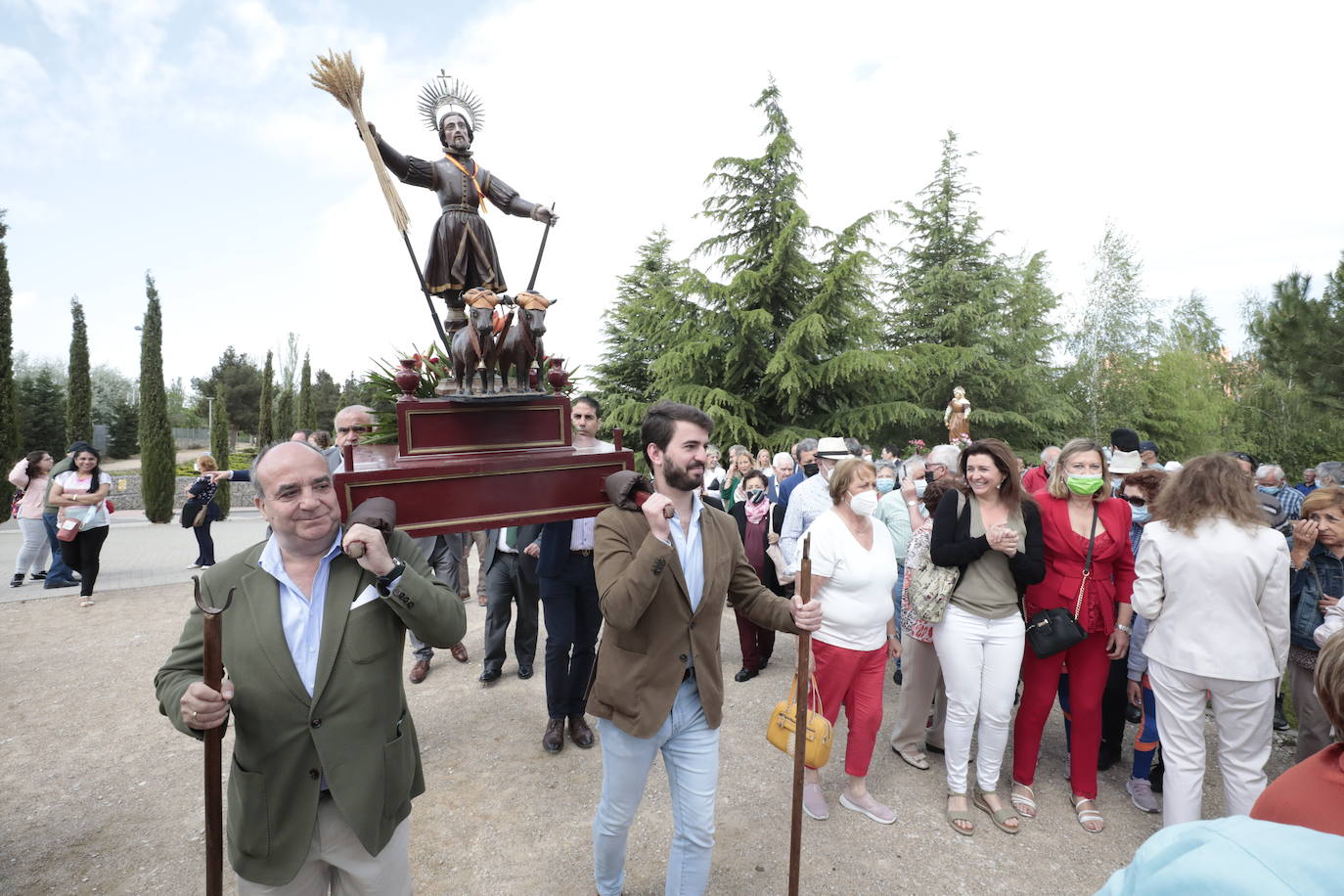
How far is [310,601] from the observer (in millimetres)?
2025

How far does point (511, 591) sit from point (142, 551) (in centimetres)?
1154

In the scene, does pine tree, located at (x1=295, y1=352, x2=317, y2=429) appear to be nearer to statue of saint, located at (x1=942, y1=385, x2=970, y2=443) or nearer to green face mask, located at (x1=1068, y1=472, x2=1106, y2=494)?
statue of saint, located at (x1=942, y1=385, x2=970, y2=443)

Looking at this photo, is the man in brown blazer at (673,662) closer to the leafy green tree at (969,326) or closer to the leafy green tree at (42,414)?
the leafy green tree at (969,326)

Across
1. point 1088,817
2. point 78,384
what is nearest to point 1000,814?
point 1088,817

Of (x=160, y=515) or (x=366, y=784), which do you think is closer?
(x=366, y=784)

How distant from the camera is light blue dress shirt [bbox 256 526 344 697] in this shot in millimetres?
1956

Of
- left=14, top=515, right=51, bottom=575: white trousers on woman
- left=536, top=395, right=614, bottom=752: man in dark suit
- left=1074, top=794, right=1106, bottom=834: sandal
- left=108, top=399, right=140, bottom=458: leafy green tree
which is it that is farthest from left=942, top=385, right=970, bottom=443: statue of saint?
left=108, top=399, right=140, bottom=458: leafy green tree

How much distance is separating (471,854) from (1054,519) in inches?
152

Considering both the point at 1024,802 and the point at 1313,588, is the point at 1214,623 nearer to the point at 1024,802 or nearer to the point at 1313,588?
the point at 1313,588

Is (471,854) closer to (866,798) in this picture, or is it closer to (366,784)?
(366,784)

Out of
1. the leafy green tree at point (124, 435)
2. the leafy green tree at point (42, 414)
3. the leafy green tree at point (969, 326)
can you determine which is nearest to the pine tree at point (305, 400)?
the leafy green tree at point (42, 414)

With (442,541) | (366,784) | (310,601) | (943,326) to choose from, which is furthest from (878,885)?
(943,326)

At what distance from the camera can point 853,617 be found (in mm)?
3611

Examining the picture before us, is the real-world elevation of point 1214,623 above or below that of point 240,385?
below
